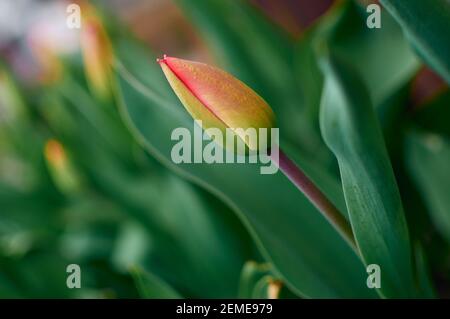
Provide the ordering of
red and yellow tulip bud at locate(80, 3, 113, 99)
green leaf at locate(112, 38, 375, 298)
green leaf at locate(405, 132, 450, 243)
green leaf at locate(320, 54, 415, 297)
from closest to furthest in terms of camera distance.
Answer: green leaf at locate(320, 54, 415, 297)
green leaf at locate(112, 38, 375, 298)
green leaf at locate(405, 132, 450, 243)
red and yellow tulip bud at locate(80, 3, 113, 99)

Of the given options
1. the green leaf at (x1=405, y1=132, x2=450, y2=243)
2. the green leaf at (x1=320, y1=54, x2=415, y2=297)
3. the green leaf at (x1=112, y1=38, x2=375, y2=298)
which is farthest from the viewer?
the green leaf at (x1=405, y1=132, x2=450, y2=243)

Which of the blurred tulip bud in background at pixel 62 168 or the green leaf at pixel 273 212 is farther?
the blurred tulip bud in background at pixel 62 168

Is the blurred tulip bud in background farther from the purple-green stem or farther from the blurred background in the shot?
the purple-green stem

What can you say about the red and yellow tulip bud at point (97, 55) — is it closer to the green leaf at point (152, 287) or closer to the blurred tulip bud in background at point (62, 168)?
the blurred tulip bud in background at point (62, 168)

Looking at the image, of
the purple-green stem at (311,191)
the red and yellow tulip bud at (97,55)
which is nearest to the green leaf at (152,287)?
the purple-green stem at (311,191)

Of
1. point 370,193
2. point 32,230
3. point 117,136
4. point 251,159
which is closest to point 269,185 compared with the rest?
point 251,159

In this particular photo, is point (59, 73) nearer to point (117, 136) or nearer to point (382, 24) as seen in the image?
point (117, 136)

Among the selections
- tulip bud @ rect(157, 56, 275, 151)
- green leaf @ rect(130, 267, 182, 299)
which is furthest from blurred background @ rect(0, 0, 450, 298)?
tulip bud @ rect(157, 56, 275, 151)

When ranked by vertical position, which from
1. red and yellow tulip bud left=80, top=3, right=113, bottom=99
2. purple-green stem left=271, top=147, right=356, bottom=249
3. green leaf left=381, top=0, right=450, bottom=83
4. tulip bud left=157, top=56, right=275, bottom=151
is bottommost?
purple-green stem left=271, top=147, right=356, bottom=249
